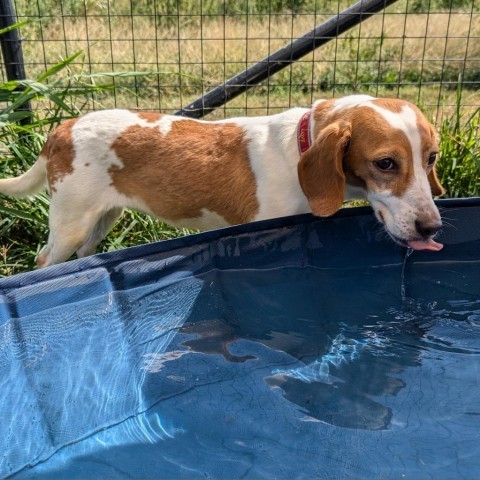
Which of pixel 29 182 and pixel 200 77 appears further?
pixel 200 77

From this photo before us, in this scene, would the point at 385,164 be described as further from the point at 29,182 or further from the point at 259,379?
the point at 29,182

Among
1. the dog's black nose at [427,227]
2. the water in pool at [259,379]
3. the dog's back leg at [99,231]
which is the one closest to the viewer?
the water in pool at [259,379]

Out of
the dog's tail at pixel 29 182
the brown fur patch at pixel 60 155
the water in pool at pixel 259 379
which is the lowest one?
the water in pool at pixel 259 379

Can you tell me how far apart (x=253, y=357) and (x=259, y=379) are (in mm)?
142

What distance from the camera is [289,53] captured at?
188 inches

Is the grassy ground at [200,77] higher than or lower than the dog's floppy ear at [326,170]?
lower

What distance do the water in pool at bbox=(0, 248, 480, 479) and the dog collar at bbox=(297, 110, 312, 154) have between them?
0.68 meters

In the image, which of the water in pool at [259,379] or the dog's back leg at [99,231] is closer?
the water in pool at [259,379]

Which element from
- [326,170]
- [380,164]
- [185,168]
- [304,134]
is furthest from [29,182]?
[380,164]

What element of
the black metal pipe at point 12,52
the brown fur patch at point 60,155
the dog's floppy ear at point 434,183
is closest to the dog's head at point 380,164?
the dog's floppy ear at point 434,183

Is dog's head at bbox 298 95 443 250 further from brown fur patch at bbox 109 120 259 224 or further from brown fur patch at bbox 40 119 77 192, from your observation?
brown fur patch at bbox 40 119 77 192

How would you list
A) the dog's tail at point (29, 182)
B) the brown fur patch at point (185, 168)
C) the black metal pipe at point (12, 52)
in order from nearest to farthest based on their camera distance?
the brown fur patch at point (185, 168) < the dog's tail at point (29, 182) < the black metal pipe at point (12, 52)

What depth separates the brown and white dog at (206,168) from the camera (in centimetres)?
300

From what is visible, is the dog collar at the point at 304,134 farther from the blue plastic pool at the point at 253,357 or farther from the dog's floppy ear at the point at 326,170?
the blue plastic pool at the point at 253,357
